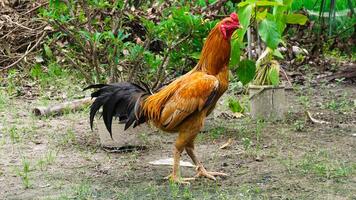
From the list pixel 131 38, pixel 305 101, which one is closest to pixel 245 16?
pixel 305 101

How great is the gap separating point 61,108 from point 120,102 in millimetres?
2450

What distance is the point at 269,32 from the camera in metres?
4.90

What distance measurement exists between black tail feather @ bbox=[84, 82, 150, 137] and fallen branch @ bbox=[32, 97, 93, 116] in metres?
2.27

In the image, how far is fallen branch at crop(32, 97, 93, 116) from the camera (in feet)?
25.2

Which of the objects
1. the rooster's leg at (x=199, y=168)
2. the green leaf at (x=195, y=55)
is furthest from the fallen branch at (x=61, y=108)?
the rooster's leg at (x=199, y=168)

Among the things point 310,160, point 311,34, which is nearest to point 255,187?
point 310,160

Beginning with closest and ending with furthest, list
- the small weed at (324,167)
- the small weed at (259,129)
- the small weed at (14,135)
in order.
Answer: the small weed at (324,167) < the small weed at (259,129) < the small weed at (14,135)

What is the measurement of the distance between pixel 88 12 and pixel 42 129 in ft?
4.90

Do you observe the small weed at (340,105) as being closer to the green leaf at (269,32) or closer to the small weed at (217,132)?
the small weed at (217,132)

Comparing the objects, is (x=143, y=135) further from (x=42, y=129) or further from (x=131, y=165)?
(x=42, y=129)

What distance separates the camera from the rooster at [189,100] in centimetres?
511

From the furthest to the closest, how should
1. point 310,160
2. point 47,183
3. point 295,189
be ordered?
point 310,160, point 47,183, point 295,189

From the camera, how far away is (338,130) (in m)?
6.76

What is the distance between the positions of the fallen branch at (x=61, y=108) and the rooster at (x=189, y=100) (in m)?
2.38
